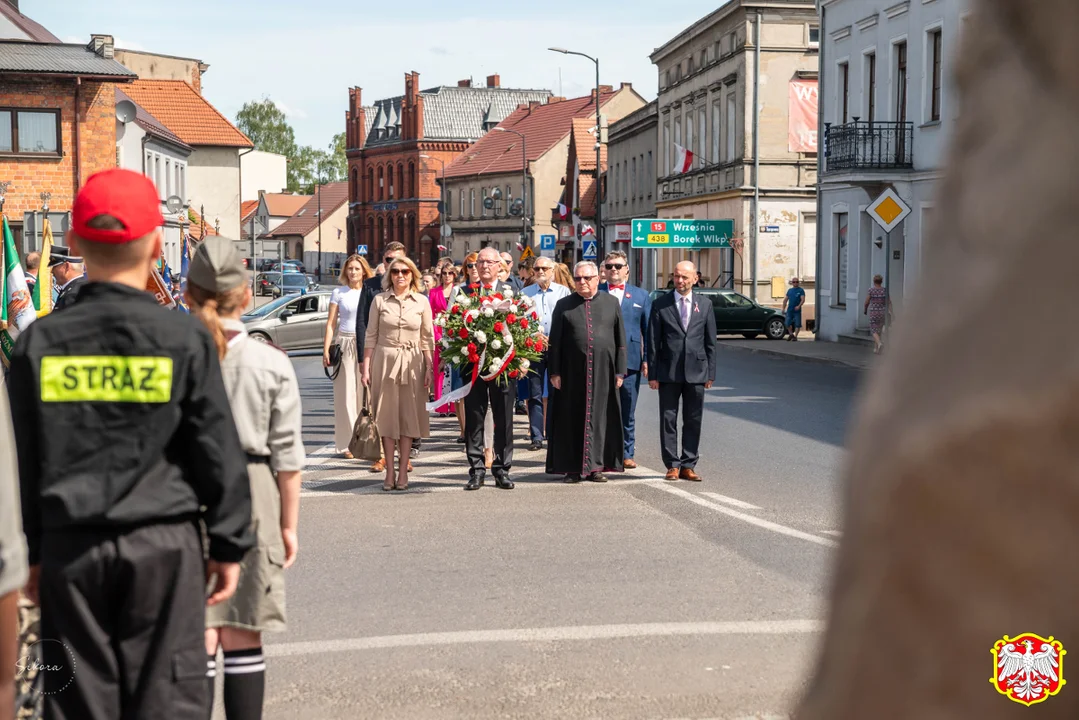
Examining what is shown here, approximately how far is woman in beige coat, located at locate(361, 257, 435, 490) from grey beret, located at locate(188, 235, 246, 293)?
7.57m

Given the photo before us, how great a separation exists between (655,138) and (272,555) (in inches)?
2496

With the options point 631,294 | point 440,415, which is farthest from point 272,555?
point 440,415

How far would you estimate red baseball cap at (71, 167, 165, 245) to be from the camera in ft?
11.7

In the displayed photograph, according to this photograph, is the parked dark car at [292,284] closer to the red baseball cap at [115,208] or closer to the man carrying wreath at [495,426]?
the man carrying wreath at [495,426]

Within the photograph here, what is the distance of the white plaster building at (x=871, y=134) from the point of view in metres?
33.3

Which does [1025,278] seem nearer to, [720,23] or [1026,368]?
[1026,368]

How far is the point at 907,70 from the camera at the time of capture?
34312mm

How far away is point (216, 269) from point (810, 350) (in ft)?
101

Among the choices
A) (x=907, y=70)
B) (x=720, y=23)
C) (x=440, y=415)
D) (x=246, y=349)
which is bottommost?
(x=440, y=415)

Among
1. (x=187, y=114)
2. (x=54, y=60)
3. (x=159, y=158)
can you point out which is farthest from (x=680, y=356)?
(x=187, y=114)

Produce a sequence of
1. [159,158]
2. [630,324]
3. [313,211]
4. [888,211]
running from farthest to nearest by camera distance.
Answer: 1. [313,211]
2. [159,158]
3. [888,211]
4. [630,324]

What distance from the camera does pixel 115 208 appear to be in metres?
3.58

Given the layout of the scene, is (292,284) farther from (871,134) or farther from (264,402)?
(264,402)

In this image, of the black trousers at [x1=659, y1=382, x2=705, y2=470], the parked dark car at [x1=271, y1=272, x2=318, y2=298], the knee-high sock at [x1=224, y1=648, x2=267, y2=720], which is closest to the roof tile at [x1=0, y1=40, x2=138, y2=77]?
the parked dark car at [x1=271, y1=272, x2=318, y2=298]
